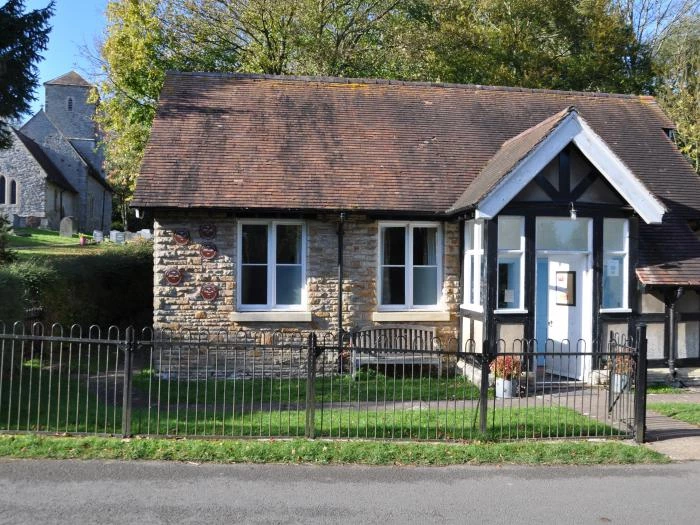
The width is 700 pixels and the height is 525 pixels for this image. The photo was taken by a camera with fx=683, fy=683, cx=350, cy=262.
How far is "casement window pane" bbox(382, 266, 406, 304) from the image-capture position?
14.4m

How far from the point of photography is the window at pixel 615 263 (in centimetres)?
1335

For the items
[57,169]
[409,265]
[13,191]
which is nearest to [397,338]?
[409,265]

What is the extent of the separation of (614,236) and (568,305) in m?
1.63

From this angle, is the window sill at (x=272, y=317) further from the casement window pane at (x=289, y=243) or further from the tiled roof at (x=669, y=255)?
the tiled roof at (x=669, y=255)

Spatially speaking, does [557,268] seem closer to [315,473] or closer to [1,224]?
[315,473]

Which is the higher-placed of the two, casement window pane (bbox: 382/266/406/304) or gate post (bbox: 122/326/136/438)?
casement window pane (bbox: 382/266/406/304)

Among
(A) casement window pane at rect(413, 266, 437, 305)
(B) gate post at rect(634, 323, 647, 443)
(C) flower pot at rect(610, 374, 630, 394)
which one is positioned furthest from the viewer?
(A) casement window pane at rect(413, 266, 437, 305)

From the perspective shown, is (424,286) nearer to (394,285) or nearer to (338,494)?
(394,285)

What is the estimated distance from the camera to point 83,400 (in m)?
10.5

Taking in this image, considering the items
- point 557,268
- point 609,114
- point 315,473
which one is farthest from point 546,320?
point 315,473

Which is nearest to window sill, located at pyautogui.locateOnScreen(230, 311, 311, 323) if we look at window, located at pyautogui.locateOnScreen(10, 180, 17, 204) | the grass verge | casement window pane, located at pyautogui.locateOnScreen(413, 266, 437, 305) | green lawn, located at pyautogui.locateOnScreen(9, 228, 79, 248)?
casement window pane, located at pyautogui.locateOnScreen(413, 266, 437, 305)

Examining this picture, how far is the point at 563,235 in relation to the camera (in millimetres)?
13344

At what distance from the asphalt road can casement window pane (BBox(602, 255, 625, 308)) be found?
5.81 m

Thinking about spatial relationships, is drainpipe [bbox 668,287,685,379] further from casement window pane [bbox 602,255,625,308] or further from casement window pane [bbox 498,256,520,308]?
casement window pane [bbox 498,256,520,308]
